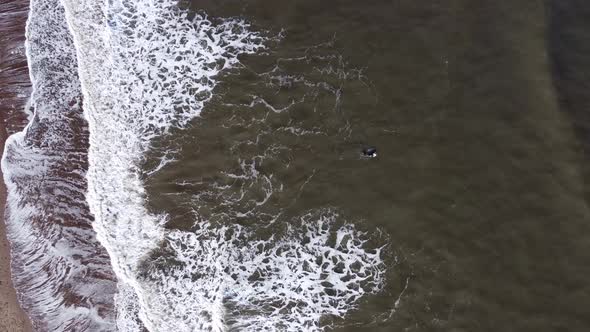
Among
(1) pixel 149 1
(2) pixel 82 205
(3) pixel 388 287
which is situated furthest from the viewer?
(1) pixel 149 1

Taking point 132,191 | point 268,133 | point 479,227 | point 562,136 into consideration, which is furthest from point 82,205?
point 562,136

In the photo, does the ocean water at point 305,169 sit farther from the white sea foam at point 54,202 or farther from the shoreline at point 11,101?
the shoreline at point 11,101

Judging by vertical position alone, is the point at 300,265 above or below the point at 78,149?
below

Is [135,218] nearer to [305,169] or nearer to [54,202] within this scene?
[54,202]

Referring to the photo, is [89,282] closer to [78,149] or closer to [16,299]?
[16,299]

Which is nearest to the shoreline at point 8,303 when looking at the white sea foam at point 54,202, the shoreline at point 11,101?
the shoreline at point 11,101

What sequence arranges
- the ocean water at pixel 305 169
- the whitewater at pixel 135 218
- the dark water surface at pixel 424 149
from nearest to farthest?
the dark water surface at pixel 424 149, the ocean water at pixel 305 169, the whitewater at pixel 135 218
